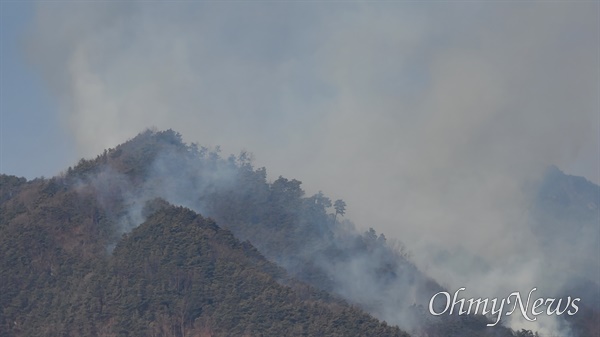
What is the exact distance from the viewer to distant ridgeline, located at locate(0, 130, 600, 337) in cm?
9481

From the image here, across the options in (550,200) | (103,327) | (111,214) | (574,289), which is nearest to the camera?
(103,327)

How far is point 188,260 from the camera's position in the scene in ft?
333

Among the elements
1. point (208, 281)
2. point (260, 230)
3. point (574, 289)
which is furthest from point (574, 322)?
point (208, 281)

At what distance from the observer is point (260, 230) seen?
12850 cm

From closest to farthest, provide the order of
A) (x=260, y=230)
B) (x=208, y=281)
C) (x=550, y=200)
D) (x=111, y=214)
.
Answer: (x=208, y=281) → (x=111, y=214) → (x=260, y=230) → (x=550, y=200)

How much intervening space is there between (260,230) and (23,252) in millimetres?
30218

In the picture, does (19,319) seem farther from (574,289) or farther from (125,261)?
(574,289)

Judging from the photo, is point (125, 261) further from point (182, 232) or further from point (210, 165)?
point (210, 165)

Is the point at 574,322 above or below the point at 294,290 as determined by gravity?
above

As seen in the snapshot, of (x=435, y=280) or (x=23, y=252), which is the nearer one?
(x=23, y=252)

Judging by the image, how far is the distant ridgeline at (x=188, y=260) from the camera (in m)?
94.8

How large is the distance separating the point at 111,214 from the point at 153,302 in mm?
20094

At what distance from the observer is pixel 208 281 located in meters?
100

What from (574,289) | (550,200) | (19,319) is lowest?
(19,319)
